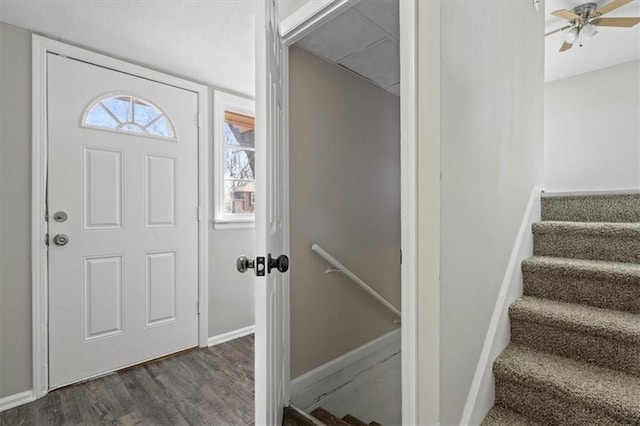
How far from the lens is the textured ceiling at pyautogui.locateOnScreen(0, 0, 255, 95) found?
5.39 feet

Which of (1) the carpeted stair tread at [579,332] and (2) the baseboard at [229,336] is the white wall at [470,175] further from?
(2) the baseboard at [229,336]

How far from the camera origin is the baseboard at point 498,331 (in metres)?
1.07

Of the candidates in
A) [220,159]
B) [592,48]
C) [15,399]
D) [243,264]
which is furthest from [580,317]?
[592,48]

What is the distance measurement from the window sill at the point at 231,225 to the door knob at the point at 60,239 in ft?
3.22

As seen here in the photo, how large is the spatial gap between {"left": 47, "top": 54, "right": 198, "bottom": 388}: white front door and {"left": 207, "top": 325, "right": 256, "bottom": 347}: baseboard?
139 mm

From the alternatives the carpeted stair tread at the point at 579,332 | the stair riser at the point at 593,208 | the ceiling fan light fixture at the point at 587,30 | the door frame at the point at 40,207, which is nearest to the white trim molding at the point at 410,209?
the carpeted stair tread at the point at 579,332

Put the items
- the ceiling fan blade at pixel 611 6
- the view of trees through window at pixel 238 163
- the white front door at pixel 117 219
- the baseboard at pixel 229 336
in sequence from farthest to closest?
the view of trees through window at pixel 238 163 → the baseboard at pixel 229 336 → the ceiling fan blade at pixel 611 6 → the white front door at pixel 117 219

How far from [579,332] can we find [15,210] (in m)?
2.85

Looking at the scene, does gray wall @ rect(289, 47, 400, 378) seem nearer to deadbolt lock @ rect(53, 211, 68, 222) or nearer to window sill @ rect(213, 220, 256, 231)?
window sill @ rect(213, 220, 256, 231)

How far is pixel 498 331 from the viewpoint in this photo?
1.24 m

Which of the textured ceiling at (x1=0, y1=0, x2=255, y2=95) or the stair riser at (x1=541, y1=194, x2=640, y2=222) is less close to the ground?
the textured ceiling at (x1=0, y1=0, x2=255, y2=95)

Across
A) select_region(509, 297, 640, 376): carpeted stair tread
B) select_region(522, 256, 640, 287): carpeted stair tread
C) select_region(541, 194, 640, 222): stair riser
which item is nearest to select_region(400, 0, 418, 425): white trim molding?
select_region(509, 297, 640, 376): carpeted stair tread

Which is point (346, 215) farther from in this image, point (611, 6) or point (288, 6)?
point (611, 6)

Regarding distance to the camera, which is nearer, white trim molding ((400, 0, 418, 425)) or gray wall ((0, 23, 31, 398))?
white trim molding ((400, 0, 418, 425))
